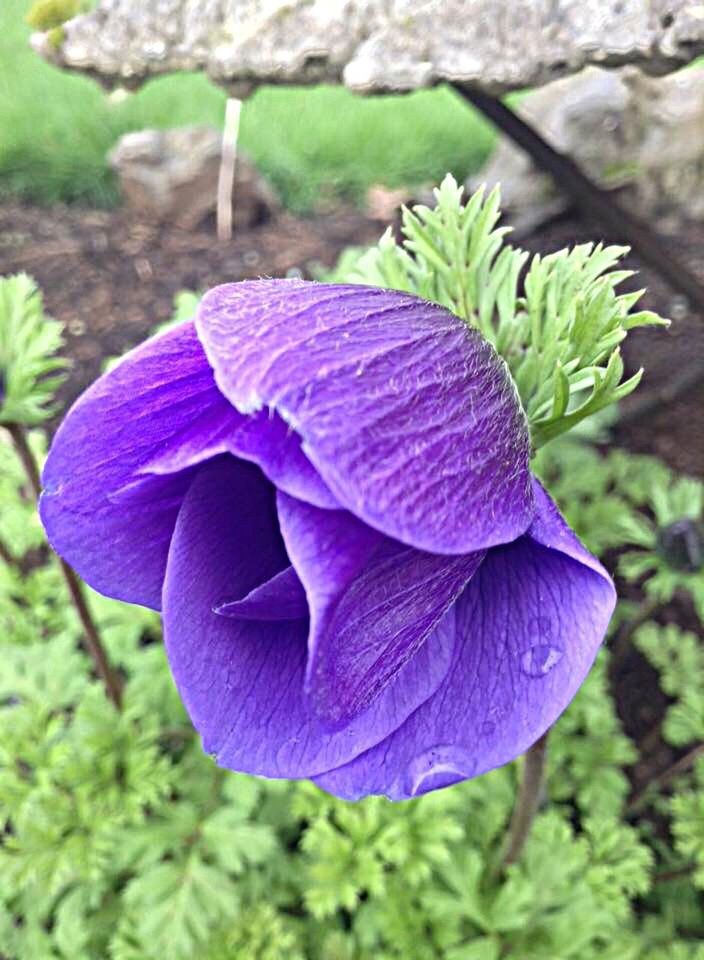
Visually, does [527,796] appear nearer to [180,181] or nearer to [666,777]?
[666,777]

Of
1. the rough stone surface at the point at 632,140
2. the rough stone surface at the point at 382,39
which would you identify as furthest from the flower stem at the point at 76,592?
the rough stone surface at the point at 632,140

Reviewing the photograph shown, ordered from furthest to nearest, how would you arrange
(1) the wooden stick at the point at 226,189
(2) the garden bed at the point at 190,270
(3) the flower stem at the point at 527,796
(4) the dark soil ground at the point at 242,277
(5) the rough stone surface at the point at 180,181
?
(5) the rough stone surface at the point at 180,181, (1) the wooden stick at the point at 226,189, (2) the garden bed at the point at 190,270, (4) the dark soil ground at the point at 242,277, (3) the flower stem at the point at 527,796

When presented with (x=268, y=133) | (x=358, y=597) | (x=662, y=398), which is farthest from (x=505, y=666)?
(x=268, y=133)

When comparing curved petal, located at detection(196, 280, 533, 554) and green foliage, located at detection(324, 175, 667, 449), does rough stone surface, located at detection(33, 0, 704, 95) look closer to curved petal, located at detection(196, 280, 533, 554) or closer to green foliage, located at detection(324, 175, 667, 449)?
green foliage, located at detection(324, 175, 667, 449)

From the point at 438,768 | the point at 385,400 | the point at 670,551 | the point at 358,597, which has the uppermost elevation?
→ the point at 385,400

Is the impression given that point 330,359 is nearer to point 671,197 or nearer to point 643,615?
point 643,615

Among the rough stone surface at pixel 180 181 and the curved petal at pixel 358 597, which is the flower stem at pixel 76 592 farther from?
the rough stone surface at pixel 180 181

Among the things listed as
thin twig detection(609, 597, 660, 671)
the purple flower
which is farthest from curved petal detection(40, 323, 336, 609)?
thin twig detection(609, 597, 660, 671)
